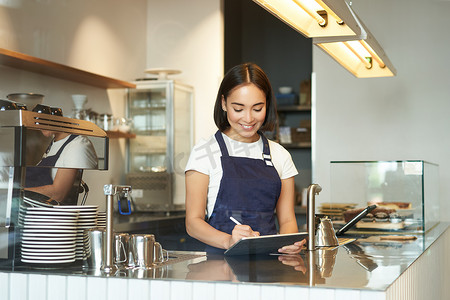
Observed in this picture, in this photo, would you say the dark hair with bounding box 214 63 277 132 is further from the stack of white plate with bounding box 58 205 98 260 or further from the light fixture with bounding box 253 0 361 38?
the stack of white plate with bounding box 58 205 98 260

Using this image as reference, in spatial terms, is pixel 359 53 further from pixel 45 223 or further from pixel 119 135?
pixel 119 135

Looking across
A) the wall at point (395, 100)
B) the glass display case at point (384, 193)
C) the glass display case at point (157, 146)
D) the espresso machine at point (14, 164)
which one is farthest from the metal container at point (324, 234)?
the glass display case at point (157, 146)

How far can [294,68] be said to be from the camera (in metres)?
6.07

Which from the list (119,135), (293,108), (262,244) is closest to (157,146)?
(119,135)

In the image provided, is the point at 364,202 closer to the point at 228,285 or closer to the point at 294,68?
the point at 228,285

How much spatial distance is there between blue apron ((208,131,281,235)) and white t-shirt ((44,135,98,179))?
441mm

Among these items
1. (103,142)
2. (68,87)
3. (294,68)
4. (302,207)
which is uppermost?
(294,68)

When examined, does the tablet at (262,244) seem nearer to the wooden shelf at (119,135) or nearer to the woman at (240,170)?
the woman at (240,170)

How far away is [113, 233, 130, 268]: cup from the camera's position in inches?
64.2

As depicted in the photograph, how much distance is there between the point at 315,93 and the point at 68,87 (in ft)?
5.87

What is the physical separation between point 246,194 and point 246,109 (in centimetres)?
29

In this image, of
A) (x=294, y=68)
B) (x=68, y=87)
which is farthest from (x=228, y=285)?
(x=294, y=68)

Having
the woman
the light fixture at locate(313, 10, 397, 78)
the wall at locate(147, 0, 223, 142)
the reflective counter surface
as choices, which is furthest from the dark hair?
the wall at locate(147, 0, 223, 142)

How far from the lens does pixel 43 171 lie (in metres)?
1.85
